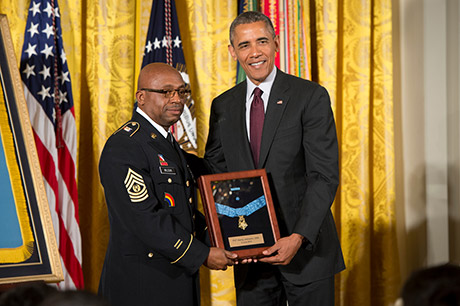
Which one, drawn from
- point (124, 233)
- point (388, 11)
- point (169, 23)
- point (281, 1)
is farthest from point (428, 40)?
point (124, 233)

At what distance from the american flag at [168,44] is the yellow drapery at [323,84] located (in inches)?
4.1

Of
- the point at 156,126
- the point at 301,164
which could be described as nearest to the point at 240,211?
the point at 301,164

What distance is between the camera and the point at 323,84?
4207 mm

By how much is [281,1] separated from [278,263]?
7.12ft

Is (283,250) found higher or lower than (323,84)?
lower

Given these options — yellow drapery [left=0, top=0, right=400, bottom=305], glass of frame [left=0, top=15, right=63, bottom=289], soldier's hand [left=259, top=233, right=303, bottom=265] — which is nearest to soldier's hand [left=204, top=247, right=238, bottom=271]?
soldier's hand [left=259, top=233, right=303, bottom=265]

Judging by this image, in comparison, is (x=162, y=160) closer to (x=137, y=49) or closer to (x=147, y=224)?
(x=147, y=224)

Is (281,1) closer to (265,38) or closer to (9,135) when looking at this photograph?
(265,38)

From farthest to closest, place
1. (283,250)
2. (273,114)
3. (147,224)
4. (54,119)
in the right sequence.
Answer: (54,119), (273,114), (283,250), (147,224)

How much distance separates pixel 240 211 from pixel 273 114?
0.49m

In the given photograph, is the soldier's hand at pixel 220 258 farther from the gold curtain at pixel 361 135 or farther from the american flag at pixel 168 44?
the gold curtain at pixel 361 135

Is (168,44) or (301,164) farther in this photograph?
(168,44)

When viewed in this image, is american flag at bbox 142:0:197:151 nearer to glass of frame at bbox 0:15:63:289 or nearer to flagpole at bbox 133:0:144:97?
flagpole at bbox 133:0:144:97

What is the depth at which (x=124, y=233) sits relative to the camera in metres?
2.57
